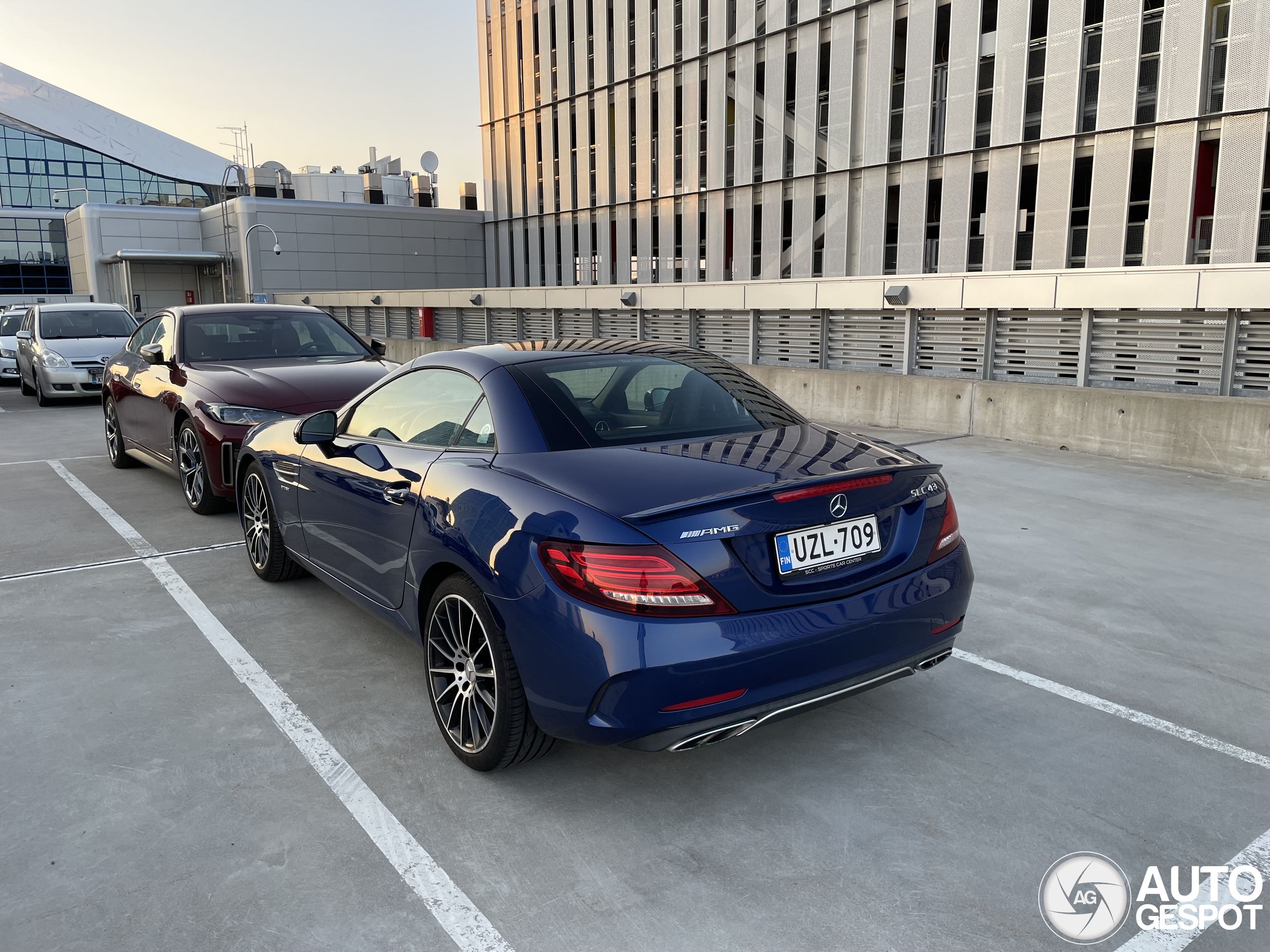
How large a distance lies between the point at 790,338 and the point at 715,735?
11.2m

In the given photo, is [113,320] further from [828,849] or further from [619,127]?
[619,127]

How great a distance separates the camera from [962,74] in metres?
22.6

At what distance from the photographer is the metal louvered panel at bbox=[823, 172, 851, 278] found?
25.8 m

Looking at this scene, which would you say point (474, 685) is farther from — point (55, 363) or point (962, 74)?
point (962, 74)

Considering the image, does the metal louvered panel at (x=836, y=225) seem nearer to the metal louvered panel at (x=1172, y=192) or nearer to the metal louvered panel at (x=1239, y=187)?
the metal louvered panel at (x=1172, y=192)

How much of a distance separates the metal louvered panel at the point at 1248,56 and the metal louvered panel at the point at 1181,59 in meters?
0.53

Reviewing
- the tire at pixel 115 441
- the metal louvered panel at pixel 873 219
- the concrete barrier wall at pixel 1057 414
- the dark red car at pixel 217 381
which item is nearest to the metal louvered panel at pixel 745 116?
the metal louvered panel at pixel 873 219

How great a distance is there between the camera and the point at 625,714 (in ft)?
8.93

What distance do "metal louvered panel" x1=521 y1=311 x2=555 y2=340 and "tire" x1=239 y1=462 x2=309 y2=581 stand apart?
44.8ft

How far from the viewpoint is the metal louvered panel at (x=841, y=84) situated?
82.4ft

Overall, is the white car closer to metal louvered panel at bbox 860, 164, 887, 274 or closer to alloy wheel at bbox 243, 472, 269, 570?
alloy wheel at bbox 243, 472, 269, 570

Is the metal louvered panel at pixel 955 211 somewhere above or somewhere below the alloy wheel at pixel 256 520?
above

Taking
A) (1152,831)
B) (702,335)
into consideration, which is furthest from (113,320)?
(1152,831)

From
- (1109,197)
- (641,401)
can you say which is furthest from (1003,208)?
(641,401)
